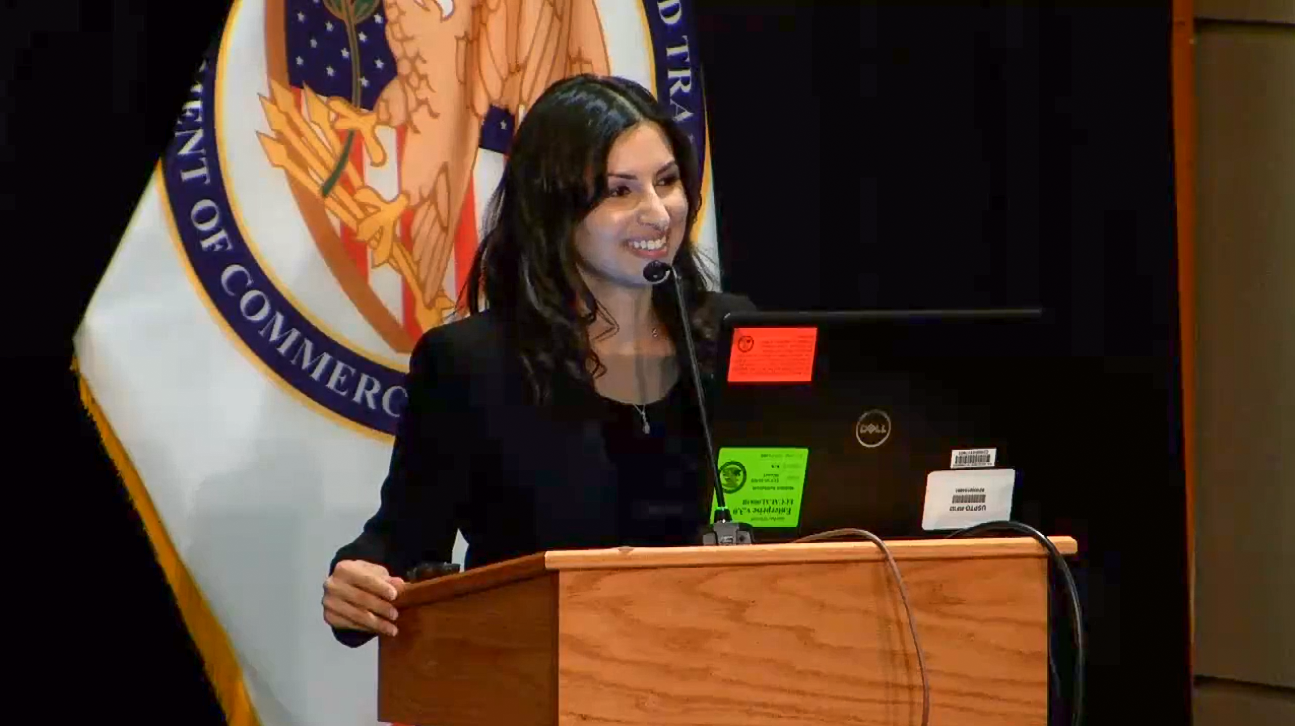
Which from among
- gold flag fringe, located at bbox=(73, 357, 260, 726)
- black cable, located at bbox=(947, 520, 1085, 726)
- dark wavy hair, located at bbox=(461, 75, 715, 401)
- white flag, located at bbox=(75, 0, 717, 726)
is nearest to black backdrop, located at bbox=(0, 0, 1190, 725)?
white flag, located at bbox=(75, 0, 717, 726)

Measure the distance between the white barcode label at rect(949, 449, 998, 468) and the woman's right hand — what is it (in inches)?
22.4

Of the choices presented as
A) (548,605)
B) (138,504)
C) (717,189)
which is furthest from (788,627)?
(717,189)

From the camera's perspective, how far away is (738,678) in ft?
4.35

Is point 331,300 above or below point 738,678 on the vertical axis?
above

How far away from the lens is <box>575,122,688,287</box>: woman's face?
1.94 metres

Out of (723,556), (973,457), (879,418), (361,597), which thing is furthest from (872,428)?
(361,597)

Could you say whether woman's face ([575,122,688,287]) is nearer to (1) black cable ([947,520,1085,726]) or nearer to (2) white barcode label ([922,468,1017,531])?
(2) white barcode label ([922,468,1017,531])

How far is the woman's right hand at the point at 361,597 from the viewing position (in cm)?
160

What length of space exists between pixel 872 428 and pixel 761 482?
0.38ft

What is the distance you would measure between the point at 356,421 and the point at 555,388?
0.63 meters

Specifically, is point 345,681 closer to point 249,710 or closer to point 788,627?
point 249,710

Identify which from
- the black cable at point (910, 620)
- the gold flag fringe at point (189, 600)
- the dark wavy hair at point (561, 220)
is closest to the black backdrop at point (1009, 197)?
the dark wavy hair at point (561, 220)

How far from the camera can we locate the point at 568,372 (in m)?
1.92

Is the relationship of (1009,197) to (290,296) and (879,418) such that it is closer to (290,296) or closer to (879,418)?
(290,296)
